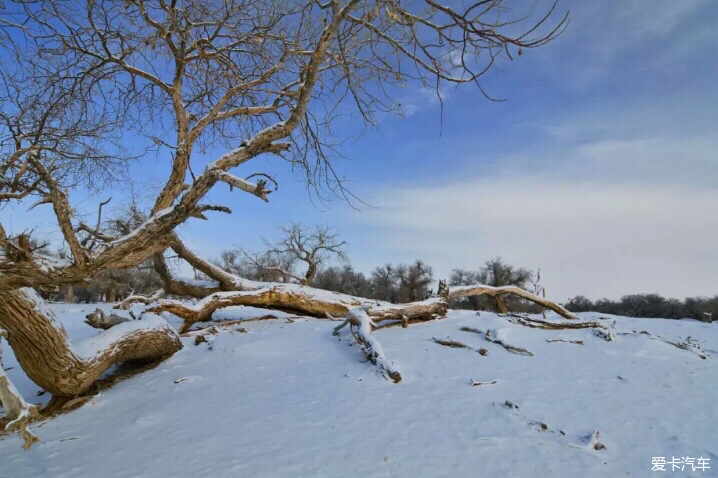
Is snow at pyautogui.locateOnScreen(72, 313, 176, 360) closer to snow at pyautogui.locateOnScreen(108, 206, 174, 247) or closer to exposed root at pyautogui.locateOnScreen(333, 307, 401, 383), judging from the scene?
snow at pyautogui.locateOnScreen(108, 206, 174, 247)

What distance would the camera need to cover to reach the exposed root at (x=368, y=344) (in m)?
4.88

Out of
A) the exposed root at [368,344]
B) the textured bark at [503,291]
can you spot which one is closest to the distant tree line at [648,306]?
the textured bark at [503,291]

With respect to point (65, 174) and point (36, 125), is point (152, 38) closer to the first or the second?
point (36, 125)

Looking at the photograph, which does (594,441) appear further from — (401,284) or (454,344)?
(401,284)

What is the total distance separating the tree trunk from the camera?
13.2 ft

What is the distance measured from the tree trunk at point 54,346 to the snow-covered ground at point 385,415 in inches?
15.1

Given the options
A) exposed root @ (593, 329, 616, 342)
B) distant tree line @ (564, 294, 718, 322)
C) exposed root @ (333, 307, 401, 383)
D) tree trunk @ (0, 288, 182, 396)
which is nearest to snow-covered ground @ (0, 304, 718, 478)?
exposed root @ (333, 307, 401, 383)

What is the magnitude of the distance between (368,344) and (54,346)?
145 inches

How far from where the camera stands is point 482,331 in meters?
7.08

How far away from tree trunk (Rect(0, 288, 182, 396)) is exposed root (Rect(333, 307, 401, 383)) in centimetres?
302

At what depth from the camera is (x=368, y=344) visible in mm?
5637

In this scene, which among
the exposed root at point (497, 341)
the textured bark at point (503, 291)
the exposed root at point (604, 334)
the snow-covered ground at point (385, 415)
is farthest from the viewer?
the textured bark at point (503, 291)

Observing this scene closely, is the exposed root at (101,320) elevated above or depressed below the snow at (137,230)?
below

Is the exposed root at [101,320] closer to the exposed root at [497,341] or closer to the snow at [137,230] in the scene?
the snow at [137,230]
